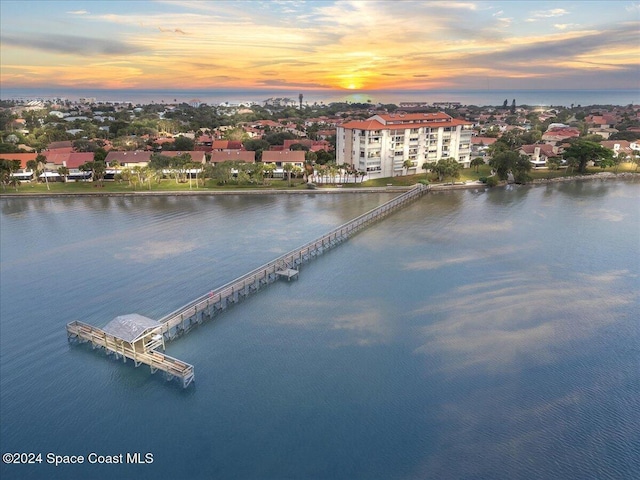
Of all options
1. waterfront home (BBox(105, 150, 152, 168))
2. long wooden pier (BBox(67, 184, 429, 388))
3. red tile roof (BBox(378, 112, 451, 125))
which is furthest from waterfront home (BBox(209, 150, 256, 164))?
long wooden pier (BBox(67, 184, 429, 388))

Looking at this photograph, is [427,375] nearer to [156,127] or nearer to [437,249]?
[437,249]

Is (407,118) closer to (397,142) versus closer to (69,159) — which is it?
(397,142)

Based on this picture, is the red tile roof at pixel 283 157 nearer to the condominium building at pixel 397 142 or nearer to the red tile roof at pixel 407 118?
the condominium building at pixel 397 142

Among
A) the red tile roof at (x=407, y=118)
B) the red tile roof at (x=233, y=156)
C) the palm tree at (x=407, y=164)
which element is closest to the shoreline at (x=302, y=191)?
the palm tree at (x=407, y=164)

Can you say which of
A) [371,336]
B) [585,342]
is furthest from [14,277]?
[585,342]

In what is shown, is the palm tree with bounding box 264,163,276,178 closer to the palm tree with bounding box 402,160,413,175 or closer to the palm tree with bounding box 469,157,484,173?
the palm tree with bounding box 402,160,413,175

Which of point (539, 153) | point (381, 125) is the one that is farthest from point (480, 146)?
point (381, 125)
